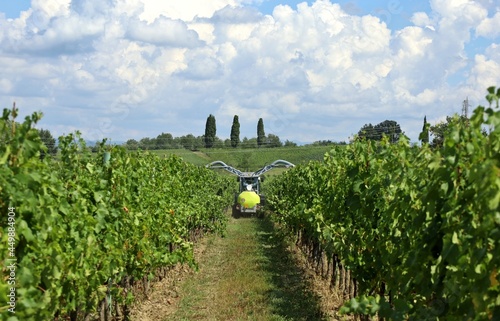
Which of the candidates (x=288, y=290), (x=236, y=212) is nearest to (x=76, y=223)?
(x=288, y=290)

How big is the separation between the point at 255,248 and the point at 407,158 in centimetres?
1372

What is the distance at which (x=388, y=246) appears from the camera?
21.5 feet

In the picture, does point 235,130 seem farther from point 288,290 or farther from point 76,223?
point 76,223

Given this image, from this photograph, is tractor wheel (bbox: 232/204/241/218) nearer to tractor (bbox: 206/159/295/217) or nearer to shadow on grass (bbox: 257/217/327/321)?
tractor (bbox: 206/159/295/217)

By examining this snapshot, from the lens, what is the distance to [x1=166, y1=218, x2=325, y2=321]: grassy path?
10.4 m

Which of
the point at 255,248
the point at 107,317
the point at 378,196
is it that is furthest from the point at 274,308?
the point at 255,248

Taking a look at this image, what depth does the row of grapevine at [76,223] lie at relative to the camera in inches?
166

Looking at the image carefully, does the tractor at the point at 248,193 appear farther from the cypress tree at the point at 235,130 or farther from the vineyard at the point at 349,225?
the cypress tree at the point at 235,130

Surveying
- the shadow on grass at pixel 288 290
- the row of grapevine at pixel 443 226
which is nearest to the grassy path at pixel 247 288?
the shadow on grass at pixel 288 290

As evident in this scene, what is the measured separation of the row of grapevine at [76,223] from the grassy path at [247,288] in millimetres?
1087

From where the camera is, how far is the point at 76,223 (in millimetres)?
6355

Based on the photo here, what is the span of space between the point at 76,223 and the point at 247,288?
662 cm

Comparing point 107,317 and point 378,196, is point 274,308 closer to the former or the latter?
point 107,317

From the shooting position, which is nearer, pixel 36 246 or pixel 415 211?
pixel 36 246
